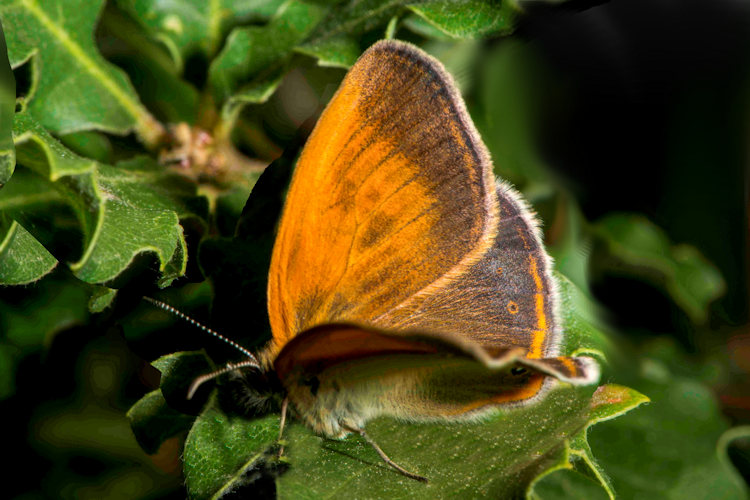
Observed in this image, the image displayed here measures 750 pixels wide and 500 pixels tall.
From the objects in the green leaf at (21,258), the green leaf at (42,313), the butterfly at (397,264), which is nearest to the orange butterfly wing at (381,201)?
the butterfly at (397,264)

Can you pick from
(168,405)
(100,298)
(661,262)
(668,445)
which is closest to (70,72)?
(100,298)

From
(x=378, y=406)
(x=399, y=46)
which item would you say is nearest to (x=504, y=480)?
(x=378, y=406)

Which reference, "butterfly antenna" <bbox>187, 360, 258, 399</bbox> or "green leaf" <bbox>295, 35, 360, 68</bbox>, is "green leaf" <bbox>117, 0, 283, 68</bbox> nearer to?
"green leaf" <bbox>295, 35, 360, 68</bbox>

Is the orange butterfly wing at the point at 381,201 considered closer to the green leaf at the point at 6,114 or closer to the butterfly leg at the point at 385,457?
the butterfly leg at the point at 385,457

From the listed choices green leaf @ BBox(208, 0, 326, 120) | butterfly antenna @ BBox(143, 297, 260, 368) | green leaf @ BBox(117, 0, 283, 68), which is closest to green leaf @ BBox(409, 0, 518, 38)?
green leaf @ BBox(208, 0, 326, 120)

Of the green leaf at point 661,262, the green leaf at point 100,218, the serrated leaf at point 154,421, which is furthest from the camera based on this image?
the green leaf at point 661,262

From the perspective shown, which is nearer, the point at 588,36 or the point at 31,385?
the point at 31,385

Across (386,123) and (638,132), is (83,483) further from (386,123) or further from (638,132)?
(638,132)
